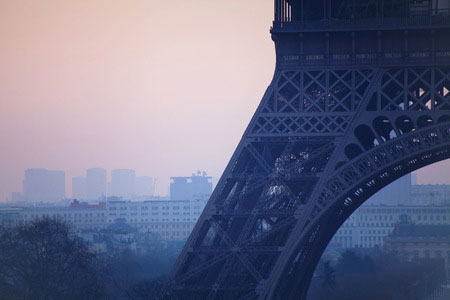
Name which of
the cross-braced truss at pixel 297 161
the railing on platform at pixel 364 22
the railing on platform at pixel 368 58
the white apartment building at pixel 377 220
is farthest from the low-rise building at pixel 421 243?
the railing on platform at pixel 364 22

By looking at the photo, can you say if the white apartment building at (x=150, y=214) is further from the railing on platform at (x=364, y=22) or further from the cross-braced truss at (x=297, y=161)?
the railing on platform at (x=364, y=22)

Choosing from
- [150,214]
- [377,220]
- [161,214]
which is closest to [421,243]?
[377,220]

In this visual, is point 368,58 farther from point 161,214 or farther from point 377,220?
point 161,214

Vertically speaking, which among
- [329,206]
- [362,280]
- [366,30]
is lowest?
[362,280]

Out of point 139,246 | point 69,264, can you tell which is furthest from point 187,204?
point 69,264

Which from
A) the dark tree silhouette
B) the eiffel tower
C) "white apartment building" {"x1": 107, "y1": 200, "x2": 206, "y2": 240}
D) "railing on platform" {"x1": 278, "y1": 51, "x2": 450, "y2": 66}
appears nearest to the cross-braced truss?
the eiffel tower

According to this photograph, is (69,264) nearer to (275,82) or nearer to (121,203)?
(275,82)
